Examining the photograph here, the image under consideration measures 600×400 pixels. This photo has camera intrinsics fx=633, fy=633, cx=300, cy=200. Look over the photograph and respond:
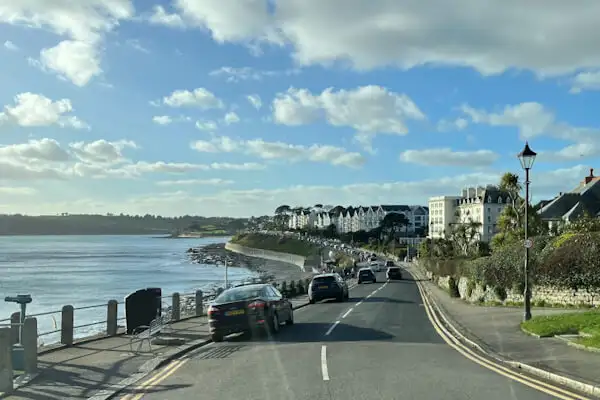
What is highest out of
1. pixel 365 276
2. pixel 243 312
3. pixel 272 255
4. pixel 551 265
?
pixel 551 265

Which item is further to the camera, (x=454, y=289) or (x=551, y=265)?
(x=454, y=289)

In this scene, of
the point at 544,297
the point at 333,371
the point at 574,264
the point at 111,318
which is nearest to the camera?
the point at 333,371

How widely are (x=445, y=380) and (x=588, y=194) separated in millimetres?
62985

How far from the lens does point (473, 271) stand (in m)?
31.9

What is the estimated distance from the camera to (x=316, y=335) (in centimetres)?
1773

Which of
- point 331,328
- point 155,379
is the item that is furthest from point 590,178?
point 155,379

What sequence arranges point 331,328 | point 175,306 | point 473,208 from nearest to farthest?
point 331,328 < point 175,306 < point 473,208

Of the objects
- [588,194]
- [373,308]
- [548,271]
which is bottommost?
[373,308]

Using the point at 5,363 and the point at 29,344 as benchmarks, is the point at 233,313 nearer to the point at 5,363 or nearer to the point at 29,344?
the point at 29,344

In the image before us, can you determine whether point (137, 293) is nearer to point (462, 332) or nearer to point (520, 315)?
point (462, 332)

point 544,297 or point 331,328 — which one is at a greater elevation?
point 544,297

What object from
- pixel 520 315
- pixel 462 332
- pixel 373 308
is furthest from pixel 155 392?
pixel 373 308

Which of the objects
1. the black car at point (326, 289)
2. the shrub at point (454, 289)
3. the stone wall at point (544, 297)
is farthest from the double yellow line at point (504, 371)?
the shrub at point (454, 289)

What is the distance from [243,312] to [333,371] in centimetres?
629
